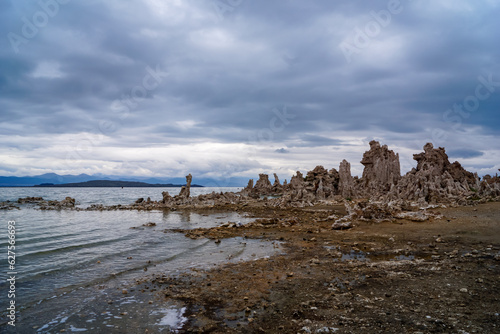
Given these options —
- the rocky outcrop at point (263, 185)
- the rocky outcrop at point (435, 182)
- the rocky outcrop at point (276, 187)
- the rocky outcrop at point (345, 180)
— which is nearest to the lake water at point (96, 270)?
the rocky outcrop at point (435, 182)

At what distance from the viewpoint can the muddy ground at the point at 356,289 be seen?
6.73 meters

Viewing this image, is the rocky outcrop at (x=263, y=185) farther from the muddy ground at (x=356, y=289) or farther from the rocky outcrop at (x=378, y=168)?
the muddy ground at (x=356, y=289)

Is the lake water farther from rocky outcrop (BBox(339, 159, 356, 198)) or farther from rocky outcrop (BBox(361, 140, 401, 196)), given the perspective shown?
rocky outcrop (BBox(361, 140, 401, 196))

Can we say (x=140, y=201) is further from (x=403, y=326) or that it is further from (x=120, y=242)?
(x=403, y=326)

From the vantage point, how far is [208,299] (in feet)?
29.2

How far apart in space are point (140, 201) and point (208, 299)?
50.3m

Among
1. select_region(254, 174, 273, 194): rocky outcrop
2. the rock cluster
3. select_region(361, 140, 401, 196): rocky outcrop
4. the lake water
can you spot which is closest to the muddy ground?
the lake water

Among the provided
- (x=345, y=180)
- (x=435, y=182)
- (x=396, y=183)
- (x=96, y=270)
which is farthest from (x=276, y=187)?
(x=96, y=270)

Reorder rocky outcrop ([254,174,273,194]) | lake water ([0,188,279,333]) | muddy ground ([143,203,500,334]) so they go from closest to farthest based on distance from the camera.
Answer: muddy ground ([143,203,500,334]) < lake water ([0,188,279,333]) < rocky outcrop ([254,174,273,194])

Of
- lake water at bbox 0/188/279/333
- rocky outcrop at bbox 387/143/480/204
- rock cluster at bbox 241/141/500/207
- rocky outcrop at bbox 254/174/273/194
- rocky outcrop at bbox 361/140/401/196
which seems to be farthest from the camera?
rocky outcrop at bbox 254/174/273/194

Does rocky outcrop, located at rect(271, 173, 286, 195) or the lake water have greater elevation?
rocky outcrop, located at rect(271, 173, 286, 195)

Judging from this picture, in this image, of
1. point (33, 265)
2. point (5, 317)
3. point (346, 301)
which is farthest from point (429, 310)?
point (33, 265)

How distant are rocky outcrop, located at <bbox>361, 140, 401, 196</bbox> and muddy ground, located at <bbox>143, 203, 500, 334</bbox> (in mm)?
38379

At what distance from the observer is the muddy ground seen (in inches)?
265
